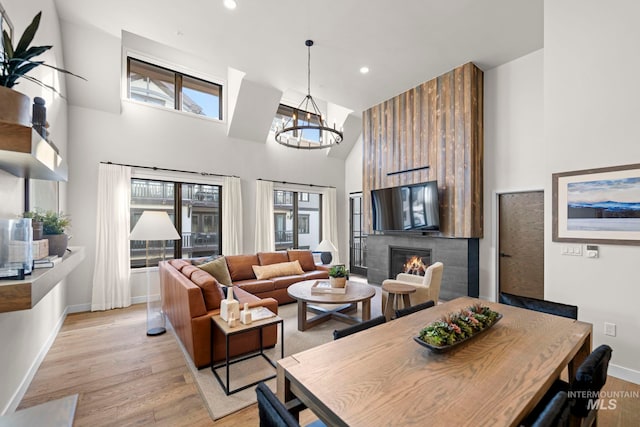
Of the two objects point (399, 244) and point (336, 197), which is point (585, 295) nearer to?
point (399, 244)

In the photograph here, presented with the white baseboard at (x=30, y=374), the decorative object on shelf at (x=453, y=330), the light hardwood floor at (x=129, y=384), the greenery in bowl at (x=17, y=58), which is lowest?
the light hardwood floor at (x=129, y=384)

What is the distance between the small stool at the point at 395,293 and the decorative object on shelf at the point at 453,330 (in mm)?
1940

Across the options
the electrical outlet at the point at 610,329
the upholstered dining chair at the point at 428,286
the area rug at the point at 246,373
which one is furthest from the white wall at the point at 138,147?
the electrical outlet at the point at 610,329

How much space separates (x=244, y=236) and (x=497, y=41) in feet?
18.5

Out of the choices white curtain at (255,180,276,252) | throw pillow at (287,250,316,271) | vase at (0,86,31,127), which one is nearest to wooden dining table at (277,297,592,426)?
vase at (0,86,31,127)

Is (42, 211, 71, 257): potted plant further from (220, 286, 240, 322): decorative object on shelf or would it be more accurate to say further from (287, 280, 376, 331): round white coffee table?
(287, 280, 376, 331): round white coffee table

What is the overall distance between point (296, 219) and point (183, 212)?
2732 mm

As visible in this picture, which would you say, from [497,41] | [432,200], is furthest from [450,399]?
[497,41]

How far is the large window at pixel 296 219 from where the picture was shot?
6.89 m

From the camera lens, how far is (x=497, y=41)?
4.00 meters

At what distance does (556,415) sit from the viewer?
903mm

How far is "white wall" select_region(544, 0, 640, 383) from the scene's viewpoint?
8.00ft

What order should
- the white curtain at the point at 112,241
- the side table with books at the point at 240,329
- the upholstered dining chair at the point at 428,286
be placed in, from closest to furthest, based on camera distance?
the side table with books at the point at 240,329, the upholstered dining chair at the point at 428,286, the white curtain at the point at 112,241

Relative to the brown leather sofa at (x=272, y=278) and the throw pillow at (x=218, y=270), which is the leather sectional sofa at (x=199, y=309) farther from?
the brown leather sofa at (x=272, y=278)
